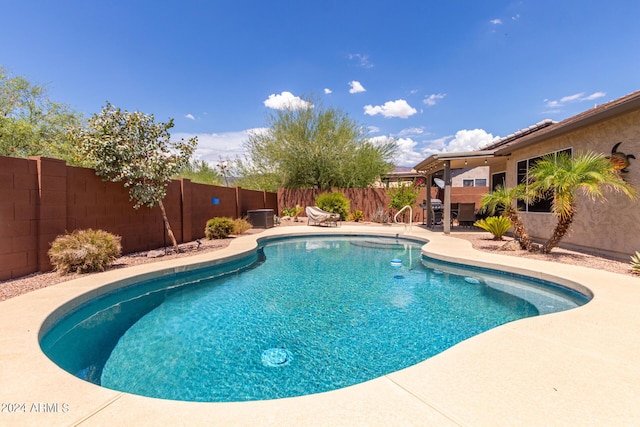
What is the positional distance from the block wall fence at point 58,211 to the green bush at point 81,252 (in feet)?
1.06

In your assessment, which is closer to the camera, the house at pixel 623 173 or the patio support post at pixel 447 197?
the house at pixel 623 173

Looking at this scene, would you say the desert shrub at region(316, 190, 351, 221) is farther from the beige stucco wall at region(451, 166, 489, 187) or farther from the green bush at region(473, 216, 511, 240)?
the beige stucco wall at region(451, 166, 489, 187)

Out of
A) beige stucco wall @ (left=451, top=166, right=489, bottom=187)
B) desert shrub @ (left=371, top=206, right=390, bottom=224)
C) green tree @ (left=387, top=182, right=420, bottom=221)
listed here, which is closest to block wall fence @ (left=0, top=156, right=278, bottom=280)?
desert shrub @ (left=371, top=206, right=390, bottom=224)

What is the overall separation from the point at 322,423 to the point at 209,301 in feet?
11.7

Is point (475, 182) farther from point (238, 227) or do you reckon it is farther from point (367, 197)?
point (238, 227)

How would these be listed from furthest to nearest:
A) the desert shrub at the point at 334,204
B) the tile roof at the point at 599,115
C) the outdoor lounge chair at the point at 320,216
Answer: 1. the desert shrub at the point at 334,204
2. the outdoor lounge chair at the point at 320,216
3. the tile roof at the point at 599,115

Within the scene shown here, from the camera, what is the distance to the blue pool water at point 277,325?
2629 millimetres

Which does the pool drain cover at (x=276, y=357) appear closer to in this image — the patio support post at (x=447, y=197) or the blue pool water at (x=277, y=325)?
the blue pool water at (x=277, y=325)

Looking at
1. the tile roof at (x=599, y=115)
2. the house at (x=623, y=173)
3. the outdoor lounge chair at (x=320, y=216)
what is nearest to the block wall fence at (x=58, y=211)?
the outdoor lounge chair at (x=320, y=216)

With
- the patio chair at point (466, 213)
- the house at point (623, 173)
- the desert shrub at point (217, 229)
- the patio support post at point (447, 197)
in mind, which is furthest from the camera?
the patio chair at point (466, 213)

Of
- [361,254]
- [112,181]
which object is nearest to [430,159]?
[361,254]

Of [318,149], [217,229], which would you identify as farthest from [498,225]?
[318,149]

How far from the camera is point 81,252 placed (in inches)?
193

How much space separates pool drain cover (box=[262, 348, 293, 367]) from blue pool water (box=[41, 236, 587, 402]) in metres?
0.02
